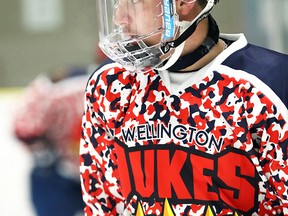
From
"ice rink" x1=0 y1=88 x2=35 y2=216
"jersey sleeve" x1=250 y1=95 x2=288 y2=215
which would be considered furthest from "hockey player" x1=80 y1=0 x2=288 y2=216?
"ice rink" x1=0 y1=88 x2=35 y2=216

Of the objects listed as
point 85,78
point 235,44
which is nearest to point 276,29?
point 85,78

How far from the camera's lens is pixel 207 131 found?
1.50 meters

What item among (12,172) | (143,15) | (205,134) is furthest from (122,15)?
(12,172)

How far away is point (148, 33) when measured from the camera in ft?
4.82

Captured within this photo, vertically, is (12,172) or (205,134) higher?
(205,134)

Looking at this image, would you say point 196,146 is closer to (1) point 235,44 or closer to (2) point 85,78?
(1) point 235,44

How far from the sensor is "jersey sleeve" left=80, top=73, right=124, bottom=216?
1.68 metres

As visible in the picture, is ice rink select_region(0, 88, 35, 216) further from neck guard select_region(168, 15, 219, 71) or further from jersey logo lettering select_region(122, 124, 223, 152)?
neck guard select_region(168, 15, 219, 71)

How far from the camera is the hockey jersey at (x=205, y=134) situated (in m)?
1.46

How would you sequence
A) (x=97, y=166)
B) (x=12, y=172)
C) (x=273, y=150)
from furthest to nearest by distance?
1. (x=12, y=172)
2. (x=97, y=166)
3. (x=273, y=150)

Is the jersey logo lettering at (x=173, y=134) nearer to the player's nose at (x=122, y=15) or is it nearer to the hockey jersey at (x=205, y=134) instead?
the hockey jersey at (x=205, y=134)

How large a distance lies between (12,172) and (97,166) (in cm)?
92

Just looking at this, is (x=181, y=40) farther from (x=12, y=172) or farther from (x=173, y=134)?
(x=12, y=172)

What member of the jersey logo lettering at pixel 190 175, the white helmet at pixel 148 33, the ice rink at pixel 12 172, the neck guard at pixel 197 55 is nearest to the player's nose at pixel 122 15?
the white helmet at pixel 148 33
